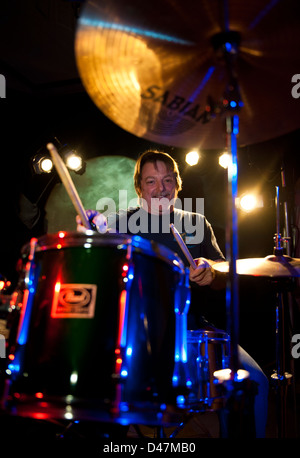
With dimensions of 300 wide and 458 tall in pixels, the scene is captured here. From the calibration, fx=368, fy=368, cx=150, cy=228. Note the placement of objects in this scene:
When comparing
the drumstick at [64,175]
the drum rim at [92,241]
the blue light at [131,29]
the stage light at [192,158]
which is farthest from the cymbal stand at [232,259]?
the stage light at [192,158]

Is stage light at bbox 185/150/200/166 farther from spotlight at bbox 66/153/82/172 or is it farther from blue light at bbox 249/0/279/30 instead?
blue light at bbox 249/0/279/30

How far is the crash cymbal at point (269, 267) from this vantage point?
164cm

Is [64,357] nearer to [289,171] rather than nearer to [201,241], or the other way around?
[201,241]

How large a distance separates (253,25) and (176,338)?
1.12 meters

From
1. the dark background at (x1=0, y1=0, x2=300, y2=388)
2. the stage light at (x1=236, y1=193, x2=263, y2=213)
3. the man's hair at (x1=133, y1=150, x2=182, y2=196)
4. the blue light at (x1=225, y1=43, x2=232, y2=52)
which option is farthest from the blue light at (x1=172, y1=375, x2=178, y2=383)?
the stage light at (x1=236, y1=193, x2=263, y2=213)

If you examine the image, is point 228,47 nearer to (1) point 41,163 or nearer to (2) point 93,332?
(2) point 93,332

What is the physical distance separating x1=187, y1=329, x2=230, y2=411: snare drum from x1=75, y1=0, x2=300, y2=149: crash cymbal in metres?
0.86

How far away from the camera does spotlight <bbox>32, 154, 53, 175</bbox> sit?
3680 millimetres

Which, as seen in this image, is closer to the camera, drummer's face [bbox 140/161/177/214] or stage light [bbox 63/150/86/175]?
drummer's face [bbox 140/161/177/214]

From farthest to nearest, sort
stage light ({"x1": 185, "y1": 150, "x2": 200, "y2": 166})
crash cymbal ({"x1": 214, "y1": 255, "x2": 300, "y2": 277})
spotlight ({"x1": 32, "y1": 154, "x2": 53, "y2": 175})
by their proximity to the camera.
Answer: spotlight ({"x1": 32, "y1": 154, "x2": 53, "y2": 175}) → stage light ({"x1": 185, "y1": 150, "x2": 200, "y2": 166}) → crash cymbal ({"x1": 214, "y1": 255, "x2": 300, "y2": 277})

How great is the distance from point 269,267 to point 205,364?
1.72 feet

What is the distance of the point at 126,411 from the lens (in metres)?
1.10

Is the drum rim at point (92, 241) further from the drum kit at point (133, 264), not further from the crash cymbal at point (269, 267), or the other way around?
the crash cymbal at point (269, 267)

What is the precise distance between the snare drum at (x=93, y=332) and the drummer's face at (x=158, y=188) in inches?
54.6
